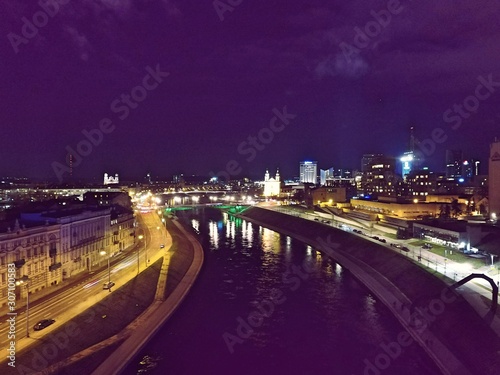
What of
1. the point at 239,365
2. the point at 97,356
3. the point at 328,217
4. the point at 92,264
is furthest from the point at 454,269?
the point at 328,217

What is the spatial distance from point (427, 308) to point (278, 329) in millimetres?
10248

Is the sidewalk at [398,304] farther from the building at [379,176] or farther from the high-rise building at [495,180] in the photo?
the building at [379,176]

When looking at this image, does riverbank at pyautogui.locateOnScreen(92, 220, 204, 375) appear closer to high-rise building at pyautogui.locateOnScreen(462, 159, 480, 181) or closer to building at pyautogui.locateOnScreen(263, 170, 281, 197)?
building at pyautogui.locateOnScreen(263, 170, 281, 197)

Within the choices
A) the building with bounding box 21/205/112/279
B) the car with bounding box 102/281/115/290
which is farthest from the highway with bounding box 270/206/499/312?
the building with bounding box 21/205/112/279

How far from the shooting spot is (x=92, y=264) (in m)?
37.6

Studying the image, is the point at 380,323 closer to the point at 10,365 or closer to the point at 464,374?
the point at 464,374

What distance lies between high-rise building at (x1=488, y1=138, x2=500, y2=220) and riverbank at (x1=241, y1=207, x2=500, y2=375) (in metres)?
17.9

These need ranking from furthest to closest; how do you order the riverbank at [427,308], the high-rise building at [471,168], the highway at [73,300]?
1. the high-rise building at [471,168]
2. the highway at [73,300]
3. the riverbank at [427,308]

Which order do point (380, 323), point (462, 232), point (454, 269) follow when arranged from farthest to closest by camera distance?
point (462, 232) → point (454, 269) → point (380, 323)

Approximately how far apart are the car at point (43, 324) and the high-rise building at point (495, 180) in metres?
50.9

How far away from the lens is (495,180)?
53.8 meters

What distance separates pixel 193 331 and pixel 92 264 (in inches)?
564

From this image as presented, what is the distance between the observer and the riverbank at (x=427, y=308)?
71.1 feet

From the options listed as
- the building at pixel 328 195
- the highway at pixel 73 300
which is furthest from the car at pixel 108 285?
the building at pixel 328 195
